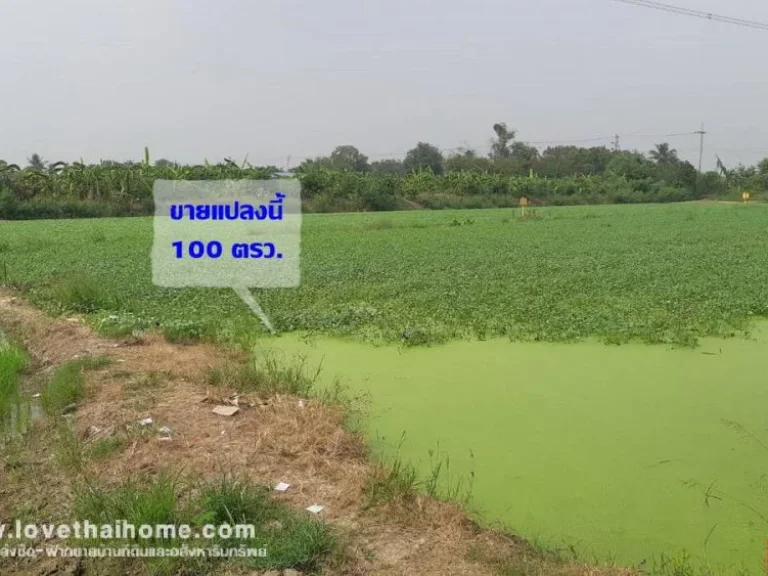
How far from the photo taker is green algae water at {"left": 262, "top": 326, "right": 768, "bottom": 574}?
109 inches

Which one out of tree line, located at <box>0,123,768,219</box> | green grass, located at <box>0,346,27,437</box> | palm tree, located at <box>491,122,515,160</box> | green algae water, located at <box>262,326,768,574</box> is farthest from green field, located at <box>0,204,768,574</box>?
palm tree, located at <box>491,122,515,160</box>

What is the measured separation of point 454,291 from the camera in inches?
310

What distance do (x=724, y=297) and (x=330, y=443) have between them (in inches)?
229

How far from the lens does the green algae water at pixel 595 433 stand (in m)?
2.78

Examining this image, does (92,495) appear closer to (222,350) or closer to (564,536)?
(564,536)

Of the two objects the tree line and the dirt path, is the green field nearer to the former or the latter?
the dirt path

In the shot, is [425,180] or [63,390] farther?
[425,180]

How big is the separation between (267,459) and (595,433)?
1942mm

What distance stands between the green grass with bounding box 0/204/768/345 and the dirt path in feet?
4.44

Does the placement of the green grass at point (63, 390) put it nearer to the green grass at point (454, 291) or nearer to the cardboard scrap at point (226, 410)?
the cardboard scrap at point (226, 410)

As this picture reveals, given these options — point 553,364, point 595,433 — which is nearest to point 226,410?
point 595,433

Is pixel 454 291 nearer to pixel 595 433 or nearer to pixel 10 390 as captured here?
pixel 595 433

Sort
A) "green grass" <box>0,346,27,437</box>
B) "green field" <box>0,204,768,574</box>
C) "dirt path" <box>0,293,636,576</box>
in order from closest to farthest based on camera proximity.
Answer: "dirt path" <box>0,293,636,576</box>
"green field" <box>0,204,768,574</box>
"green grass" <box>0,346,27,437</box>

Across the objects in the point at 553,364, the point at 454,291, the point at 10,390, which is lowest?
the point at 10,390
